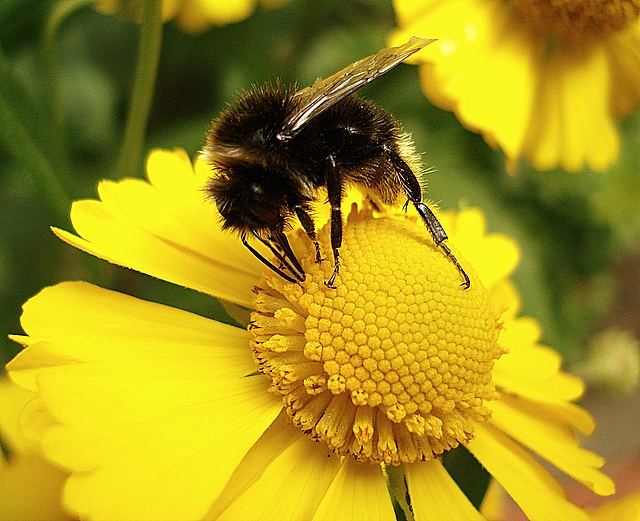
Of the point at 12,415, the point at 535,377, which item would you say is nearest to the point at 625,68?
the point at 535,377

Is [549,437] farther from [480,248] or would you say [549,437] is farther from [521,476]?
[480,248]

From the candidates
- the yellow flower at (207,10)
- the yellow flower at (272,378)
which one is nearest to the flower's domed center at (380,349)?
the yellow flower at (272,378)

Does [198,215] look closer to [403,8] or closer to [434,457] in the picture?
[434,457]

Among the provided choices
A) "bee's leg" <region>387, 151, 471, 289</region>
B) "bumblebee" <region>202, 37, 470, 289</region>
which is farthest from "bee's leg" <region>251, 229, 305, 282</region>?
Answer: "bee's leg" <region>387, 151, 471, 289</region>

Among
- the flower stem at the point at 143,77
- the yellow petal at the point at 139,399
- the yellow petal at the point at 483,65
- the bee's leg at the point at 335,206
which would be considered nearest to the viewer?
the yellow petal at the point at 139,399

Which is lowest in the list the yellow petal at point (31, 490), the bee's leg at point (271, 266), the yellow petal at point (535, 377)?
the yellow petal at point (31, 490)

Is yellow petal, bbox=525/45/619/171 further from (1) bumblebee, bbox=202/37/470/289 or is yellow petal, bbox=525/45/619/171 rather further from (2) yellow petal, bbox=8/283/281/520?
(2) yellow petal, bbox=8/283/281/520

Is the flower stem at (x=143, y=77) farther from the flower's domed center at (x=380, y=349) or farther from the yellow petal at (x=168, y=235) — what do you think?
the flower's domed center at (x=380, y=349)
